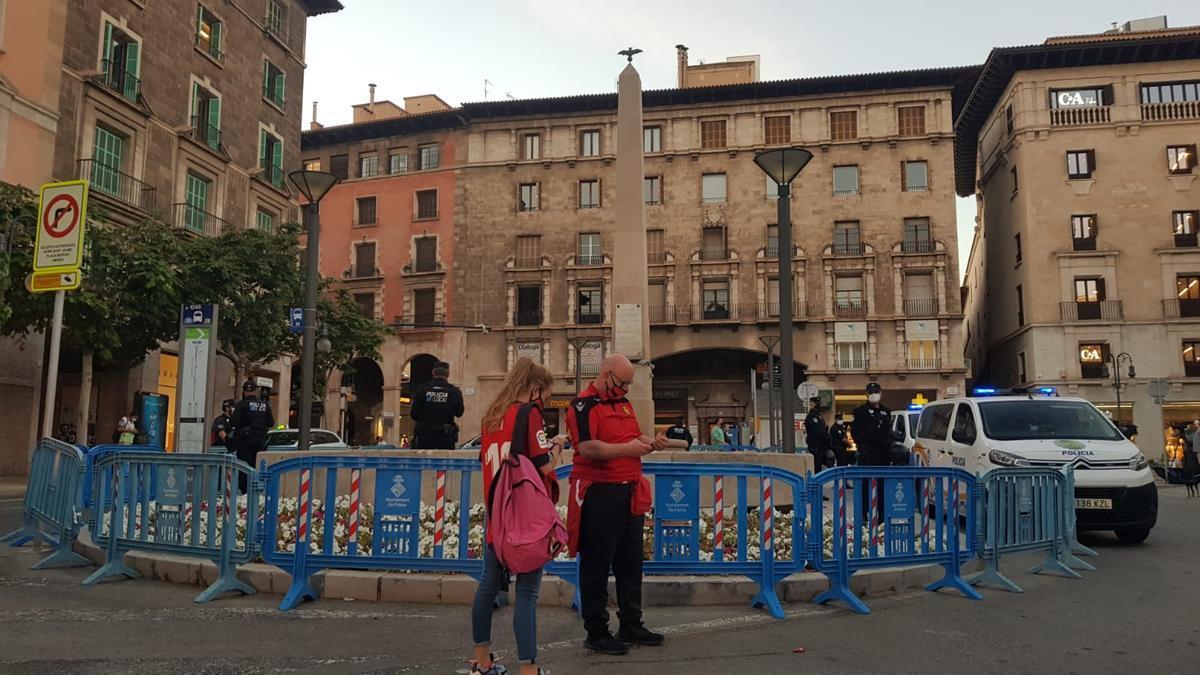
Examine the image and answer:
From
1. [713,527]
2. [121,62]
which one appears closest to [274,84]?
[121,62]

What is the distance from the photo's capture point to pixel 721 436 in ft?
81.0

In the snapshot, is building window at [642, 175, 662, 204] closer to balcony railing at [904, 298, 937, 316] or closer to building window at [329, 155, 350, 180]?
balcony railing at [904, 298, 937, 316]

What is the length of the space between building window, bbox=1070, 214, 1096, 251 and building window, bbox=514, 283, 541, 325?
80.5 feet

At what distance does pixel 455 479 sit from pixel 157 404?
21.6 metres

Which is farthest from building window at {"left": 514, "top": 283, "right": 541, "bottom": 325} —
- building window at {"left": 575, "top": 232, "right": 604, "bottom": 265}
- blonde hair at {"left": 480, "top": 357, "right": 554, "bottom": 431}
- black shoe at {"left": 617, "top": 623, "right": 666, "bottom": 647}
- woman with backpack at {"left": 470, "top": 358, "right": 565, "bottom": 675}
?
woman with backpack at {"left": 470, "top": 358, "right": 565, "bottom": 675}

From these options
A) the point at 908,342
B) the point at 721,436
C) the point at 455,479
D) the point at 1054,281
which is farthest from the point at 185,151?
the point at 1054,281

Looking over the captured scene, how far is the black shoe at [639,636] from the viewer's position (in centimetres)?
547

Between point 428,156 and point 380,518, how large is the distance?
137ft

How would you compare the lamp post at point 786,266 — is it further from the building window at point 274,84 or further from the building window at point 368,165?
the building window at point 368,165

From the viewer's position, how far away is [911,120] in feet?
136

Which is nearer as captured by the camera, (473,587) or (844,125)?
(473,587)

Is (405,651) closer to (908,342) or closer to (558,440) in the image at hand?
(558,440)

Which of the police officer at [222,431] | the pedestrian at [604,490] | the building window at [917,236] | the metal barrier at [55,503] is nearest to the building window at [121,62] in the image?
the police officer at [222,431]

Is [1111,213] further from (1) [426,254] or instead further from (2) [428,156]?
(2) [428,156]
